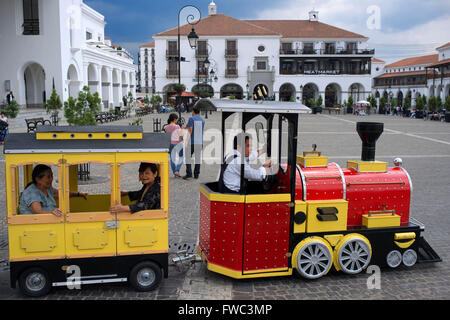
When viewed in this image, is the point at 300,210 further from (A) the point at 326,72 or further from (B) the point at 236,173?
(A) the point at 326,72

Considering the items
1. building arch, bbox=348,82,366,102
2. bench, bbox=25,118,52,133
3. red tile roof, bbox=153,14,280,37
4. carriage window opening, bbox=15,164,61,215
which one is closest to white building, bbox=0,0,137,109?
bench, bbox=25,118,52,133

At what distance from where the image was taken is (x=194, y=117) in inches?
455

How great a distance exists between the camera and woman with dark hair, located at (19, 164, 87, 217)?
4.89 meters

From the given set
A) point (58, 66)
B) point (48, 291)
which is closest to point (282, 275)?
point (48, 291)

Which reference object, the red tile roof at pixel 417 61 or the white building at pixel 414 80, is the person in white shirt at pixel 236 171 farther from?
the red tile roof at pixel 417 61

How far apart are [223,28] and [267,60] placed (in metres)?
8.78

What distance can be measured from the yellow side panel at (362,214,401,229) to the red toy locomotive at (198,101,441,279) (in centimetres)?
1

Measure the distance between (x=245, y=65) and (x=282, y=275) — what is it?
6527cm

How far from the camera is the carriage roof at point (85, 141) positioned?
15.5ft

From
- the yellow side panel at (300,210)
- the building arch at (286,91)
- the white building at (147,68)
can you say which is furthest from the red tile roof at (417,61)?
the yellow side panel at (300,210)

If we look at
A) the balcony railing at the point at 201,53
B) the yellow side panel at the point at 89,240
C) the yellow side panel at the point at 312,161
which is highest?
the balcony railing at the point at 201,53

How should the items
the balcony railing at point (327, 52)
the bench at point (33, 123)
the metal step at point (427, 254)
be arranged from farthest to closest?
1. the balcony railing at point (327, 52)
2. the bench at point (33, 123)
3. the metal step at point (427, 254)

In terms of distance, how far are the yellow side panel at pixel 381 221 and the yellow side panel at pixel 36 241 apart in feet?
12.4
